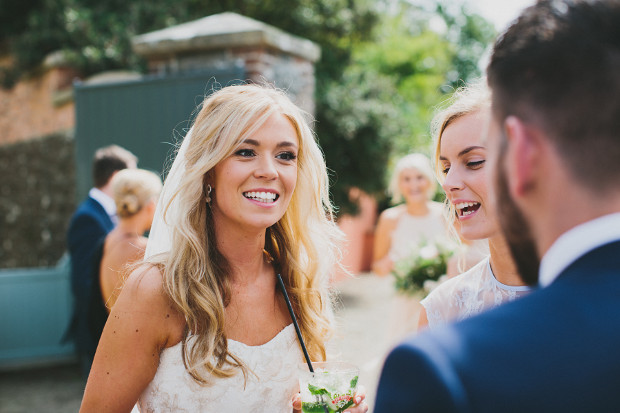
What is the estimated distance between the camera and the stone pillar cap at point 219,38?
192 inches

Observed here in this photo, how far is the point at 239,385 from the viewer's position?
1.98 meters

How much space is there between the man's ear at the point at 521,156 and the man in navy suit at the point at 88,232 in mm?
3721

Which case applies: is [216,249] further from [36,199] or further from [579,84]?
[36,199]

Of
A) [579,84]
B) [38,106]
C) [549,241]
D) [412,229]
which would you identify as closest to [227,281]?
[549,241]

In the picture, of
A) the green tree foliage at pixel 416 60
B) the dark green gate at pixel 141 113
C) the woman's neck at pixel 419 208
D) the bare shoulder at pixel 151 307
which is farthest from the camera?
the green tree foliage at pixel 416 60

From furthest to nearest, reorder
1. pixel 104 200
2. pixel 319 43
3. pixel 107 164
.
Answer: pixel 319 43, pixel 107 164, pixel 104 200

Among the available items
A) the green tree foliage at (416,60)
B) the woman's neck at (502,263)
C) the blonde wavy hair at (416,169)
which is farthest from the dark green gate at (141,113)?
the green tree foliage at (416,60)

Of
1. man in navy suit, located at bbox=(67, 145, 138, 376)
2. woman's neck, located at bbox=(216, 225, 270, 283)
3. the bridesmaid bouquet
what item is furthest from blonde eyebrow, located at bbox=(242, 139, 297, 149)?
man in navy suit, located at bbox=(67, 145, 138, 376)

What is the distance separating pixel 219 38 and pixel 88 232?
1983mm

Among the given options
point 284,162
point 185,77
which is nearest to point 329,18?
point 185,77

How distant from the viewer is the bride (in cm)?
186

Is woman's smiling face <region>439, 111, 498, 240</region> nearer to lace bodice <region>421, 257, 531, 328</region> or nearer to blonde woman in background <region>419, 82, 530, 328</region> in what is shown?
blonde woman in background <region>419, 82, 530, 328</region>

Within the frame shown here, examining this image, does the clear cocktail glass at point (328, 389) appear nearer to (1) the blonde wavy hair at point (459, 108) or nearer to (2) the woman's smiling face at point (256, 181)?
(2) the woman's smiling face at point (256, 181)

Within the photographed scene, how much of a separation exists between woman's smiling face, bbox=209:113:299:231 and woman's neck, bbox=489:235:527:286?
0.78m
